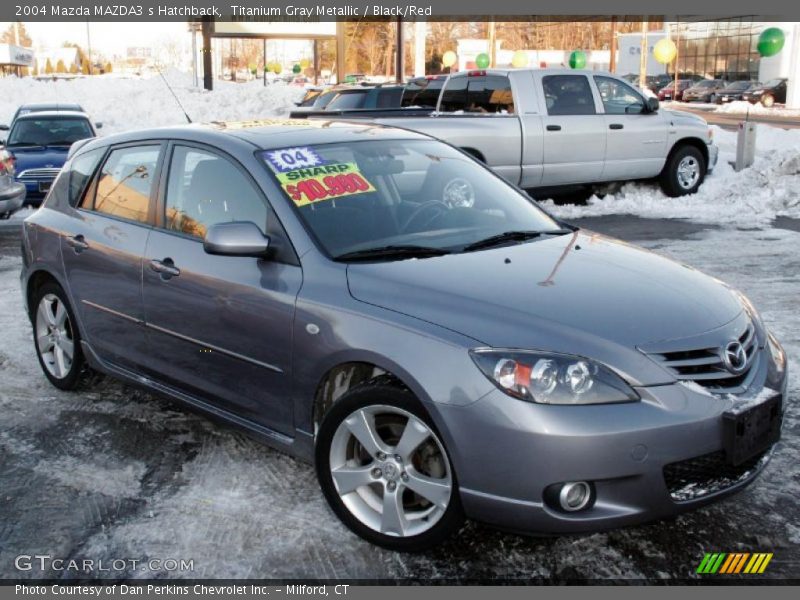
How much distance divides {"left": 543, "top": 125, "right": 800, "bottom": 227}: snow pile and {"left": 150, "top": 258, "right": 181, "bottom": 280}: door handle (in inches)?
351

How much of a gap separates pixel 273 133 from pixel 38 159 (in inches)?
418

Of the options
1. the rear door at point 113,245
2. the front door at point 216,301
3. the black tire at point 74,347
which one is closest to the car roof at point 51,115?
the black tire at point 74,347

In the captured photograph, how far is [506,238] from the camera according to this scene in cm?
434

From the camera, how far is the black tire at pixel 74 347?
527 cm

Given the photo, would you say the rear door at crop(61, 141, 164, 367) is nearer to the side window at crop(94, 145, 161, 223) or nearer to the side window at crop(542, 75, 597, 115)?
the side window at crop(94, 145, 161, 223)

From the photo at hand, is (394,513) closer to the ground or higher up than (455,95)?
closer to the ground

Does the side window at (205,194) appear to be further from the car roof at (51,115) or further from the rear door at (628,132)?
the car roof at (51,115)

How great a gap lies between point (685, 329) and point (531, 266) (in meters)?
0.72

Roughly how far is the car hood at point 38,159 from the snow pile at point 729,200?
7380mm

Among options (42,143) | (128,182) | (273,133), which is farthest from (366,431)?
(42,143)

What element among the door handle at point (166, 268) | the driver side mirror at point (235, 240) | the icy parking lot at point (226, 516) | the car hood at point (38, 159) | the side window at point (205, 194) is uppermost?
the side window at point (205, 194)

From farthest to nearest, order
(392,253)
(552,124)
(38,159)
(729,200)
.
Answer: (38,159) → (729,200) → (552,124) → (392,253)

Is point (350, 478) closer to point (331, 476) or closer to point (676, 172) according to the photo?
point (331, 476)

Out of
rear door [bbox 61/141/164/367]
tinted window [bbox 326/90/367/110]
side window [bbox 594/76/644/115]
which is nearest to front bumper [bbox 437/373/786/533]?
rear door [bbox 61/141/164/367]
